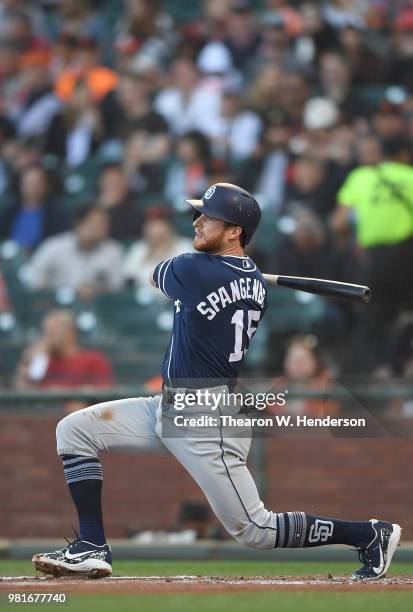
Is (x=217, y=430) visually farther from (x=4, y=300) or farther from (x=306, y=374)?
(x=4, y=300)

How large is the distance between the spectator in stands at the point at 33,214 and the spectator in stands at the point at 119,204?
499mm

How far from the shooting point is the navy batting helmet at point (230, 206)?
5922 millimetres

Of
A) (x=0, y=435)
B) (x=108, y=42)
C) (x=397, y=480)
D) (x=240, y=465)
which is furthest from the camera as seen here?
(x=108, y=42)

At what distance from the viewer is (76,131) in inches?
532

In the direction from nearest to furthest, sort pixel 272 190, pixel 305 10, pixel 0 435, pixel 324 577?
pixel 324 577, pixel 0 435, pixel 272 190, pixel 305 10

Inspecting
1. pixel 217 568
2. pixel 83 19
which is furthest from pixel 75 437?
pixel 83 19

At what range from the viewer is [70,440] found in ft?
19.3

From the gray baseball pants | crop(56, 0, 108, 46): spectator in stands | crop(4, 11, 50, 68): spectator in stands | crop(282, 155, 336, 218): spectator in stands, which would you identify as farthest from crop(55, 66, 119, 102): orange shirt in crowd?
the gray baseball pants

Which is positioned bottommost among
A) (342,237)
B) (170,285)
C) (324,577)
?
(324,577)

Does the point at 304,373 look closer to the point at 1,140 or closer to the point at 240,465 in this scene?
the point at 240,465

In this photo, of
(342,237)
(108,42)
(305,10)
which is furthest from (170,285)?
(108,42)

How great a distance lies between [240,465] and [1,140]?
881cm

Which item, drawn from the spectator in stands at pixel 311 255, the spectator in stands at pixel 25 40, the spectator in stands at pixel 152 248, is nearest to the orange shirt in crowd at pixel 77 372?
the spectator in stands at pixel 152 248

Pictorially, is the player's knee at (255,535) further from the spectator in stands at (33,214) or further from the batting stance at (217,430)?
the spectator in stands at (33,214)
